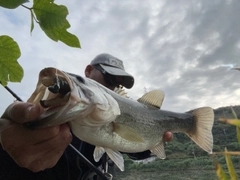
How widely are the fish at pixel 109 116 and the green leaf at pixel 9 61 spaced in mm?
230

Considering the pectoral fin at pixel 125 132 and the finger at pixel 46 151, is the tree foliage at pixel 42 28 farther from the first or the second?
the pectoral fin at pixel 125 132

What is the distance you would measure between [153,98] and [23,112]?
1.49 m

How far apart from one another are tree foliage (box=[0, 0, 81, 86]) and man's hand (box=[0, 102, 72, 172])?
0.27m

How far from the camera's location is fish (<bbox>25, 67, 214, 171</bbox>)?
1.02 metres

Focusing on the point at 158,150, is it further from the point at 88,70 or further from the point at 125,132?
the point at 88,70

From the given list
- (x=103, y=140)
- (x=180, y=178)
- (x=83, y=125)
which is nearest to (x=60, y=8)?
(x=83, y=125)

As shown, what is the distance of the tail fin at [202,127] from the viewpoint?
7.89 ft

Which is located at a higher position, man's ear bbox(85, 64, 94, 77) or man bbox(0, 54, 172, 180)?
man's ear bbox(85, 64, 94, 77)

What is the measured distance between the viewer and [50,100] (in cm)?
102

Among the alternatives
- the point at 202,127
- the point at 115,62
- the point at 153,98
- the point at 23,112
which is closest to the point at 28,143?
the point at 23,112

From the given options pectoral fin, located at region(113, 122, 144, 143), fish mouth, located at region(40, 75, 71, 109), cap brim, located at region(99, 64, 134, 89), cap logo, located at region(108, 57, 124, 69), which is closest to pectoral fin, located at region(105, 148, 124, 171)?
pectoral fin, located at region(113, 122, 144, 143)

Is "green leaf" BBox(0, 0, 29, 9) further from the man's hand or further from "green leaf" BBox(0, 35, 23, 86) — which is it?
the man's hand

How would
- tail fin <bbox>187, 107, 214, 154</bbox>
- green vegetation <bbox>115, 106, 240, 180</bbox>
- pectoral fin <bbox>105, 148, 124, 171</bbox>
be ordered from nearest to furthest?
1. pectoral fin <bbox>105, 148, 124, 171</bbox>
2. tail fin <bbox>187, 107, 214, 154</bbox>
3. green vegetation <bbox>115, 106, 240, 180</bbox>

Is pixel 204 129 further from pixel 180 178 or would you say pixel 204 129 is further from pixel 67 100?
pixel 180 178
